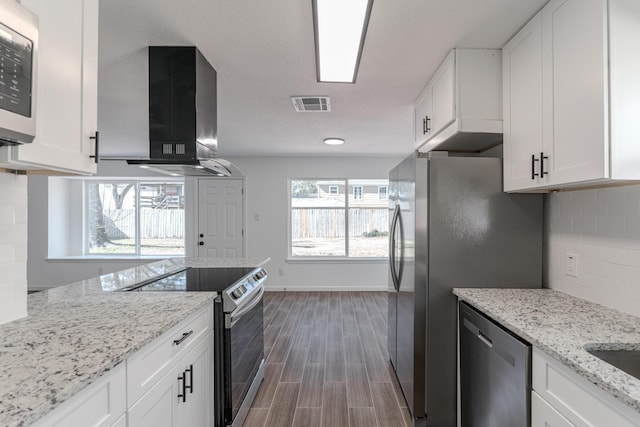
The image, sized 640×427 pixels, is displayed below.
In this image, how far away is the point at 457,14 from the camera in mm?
1620

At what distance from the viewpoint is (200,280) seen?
2.08 metres

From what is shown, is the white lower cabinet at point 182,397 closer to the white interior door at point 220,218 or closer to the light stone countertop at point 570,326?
the light stone countertop at point 570,326

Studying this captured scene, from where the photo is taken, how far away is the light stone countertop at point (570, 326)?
92 centimetres

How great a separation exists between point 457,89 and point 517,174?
24.8 inches

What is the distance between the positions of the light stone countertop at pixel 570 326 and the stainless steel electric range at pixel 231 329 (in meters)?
1.32

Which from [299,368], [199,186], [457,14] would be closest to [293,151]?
[199,186]

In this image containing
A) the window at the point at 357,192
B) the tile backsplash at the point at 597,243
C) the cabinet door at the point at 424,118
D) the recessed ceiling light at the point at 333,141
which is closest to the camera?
the tile backsplash at the point at 597,243

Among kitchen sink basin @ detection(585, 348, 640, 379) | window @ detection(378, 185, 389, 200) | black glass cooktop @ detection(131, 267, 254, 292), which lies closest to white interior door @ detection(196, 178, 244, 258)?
window @ detection(378, 185, 389, 200)

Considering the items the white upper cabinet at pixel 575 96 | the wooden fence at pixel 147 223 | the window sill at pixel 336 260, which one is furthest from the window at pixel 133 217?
the white upper cabinet at pixel 575 96

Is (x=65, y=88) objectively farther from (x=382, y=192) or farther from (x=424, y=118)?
(x=382, y=192)

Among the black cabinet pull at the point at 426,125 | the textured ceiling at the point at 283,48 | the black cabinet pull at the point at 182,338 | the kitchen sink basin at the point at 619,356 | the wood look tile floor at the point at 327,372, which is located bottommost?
the wood look tile floor at the point at 327,372

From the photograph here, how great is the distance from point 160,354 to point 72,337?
30 cm

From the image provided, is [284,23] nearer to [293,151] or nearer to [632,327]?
[632,327]

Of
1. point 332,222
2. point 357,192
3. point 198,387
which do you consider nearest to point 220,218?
point 332,222
